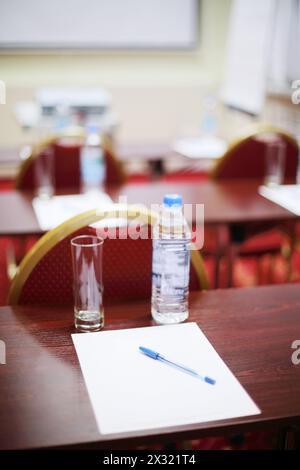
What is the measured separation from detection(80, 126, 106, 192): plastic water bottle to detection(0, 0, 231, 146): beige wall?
107 inches

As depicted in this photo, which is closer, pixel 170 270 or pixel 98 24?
pixel 170 270

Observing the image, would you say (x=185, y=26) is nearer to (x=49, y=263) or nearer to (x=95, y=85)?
(x=95, y=85)

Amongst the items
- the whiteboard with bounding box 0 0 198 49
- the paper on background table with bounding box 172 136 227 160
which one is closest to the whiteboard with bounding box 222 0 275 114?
the whiteboard with bounding box 0 0 198 49

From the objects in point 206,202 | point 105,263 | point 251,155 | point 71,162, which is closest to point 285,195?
point 206,202

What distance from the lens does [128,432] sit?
81 centimetres

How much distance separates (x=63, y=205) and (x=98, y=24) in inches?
132

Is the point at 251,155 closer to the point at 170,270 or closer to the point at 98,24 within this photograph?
the point at 170,270

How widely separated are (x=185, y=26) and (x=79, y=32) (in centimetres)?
93

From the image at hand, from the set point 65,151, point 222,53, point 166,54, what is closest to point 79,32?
point 166,54

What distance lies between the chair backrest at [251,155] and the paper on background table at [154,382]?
1.62 m

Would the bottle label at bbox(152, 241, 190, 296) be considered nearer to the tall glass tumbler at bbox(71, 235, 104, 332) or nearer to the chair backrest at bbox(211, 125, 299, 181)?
the tall glass tumbler at bbox(71, 235, 104, 332)

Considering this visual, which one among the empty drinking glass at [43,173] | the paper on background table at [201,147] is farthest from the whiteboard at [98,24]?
the empty drinking glass at [43,173]

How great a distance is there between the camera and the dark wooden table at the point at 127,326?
2.68ft

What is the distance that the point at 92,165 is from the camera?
8.12 ft
